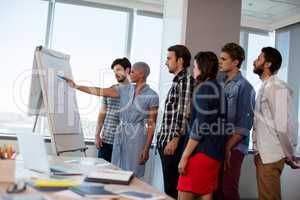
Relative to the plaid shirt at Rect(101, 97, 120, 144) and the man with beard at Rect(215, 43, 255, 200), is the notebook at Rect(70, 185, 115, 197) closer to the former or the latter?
the man with beard at Rect(215, 43, 255, 200)

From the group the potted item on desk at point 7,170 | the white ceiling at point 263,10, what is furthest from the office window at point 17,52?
the potted item on desk at point 7,170

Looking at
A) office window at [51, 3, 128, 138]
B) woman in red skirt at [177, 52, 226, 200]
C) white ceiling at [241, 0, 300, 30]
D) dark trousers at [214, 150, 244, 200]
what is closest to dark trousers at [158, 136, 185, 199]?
dark trousers at [214, 150, 244, 200]

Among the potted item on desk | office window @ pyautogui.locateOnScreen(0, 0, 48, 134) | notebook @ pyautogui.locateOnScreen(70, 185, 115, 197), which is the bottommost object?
notebook @ pyautogui.locateOnScreen(70, 185, 115, 197)

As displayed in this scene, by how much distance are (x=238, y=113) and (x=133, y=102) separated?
3.18 feet

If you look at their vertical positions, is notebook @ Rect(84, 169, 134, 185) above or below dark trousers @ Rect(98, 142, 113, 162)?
above

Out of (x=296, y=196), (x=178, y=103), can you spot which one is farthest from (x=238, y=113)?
(x=296, y=196)

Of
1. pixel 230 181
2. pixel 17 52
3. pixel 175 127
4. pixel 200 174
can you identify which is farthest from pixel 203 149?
pixel 17 52

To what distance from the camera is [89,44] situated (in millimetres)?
4195

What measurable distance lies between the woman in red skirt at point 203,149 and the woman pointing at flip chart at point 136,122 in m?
1.00

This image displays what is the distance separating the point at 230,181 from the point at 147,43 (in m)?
2.38

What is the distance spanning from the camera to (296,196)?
438cm

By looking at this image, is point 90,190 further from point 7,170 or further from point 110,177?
point 7,170

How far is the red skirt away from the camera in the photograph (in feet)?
6.63

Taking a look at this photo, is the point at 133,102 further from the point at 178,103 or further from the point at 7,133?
the point at 7,133
